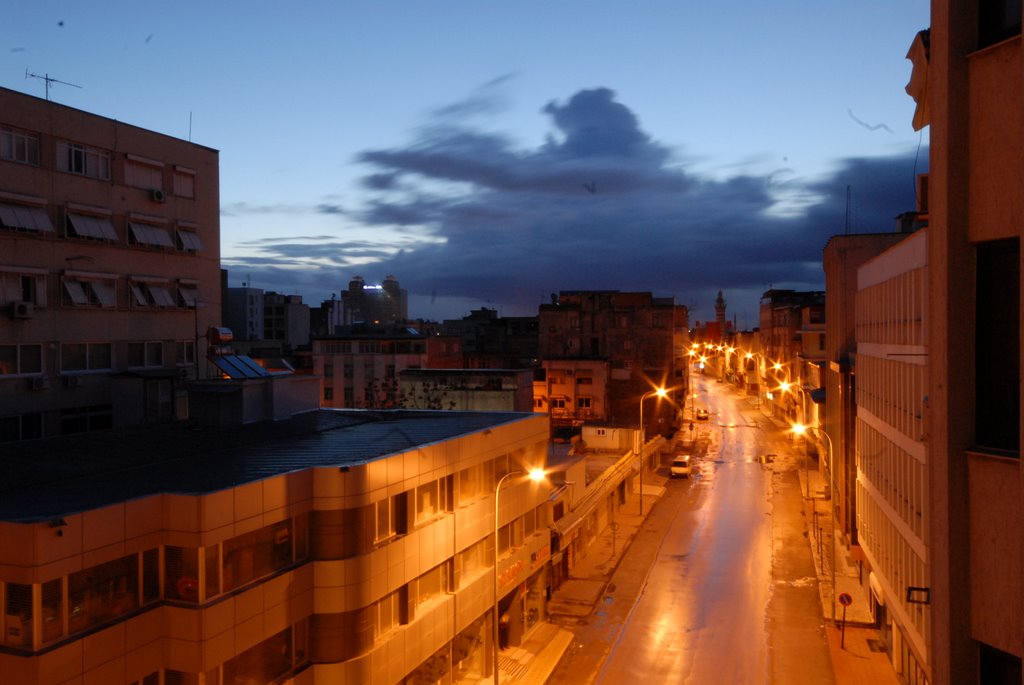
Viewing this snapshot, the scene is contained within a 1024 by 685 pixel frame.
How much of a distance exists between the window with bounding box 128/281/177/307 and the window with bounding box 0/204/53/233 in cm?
450

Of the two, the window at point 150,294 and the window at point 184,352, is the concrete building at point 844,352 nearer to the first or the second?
the window at point 184,352

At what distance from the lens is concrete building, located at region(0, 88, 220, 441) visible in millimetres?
28203

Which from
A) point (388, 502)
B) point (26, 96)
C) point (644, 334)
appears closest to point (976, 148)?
point (388, 502)

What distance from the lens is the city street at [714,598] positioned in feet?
96.8

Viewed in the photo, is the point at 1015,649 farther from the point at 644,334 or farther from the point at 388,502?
the point at 644,334

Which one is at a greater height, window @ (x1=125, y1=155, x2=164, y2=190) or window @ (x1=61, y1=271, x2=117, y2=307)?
window @ (x1=125, y1=155, x2=164, y2=190)

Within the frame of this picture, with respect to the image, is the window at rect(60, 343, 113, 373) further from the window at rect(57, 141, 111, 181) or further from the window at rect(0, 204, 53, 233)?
the window at rect(57, 141, 111, 181)

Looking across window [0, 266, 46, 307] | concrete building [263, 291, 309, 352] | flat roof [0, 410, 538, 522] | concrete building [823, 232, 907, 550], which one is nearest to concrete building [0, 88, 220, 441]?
window [0, 266, 46, 307]

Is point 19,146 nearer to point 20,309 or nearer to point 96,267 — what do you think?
point 96,267

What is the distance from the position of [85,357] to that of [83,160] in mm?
7756

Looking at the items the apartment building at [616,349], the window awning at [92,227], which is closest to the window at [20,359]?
the window awning at [92,227]

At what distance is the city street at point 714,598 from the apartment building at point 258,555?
5.80 metres

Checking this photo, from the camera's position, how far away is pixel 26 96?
92.3ft

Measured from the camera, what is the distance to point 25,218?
28172mm
